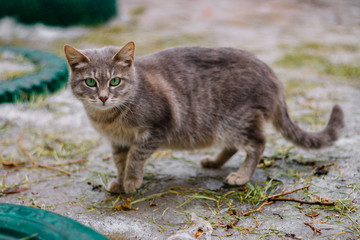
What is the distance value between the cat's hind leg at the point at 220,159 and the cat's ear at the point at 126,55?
1.09 meters

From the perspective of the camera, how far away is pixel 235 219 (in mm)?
2406

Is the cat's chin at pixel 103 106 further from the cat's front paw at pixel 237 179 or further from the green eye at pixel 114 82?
the cat's front paw at pixel 237 179

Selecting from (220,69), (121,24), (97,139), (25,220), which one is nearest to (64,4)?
(121,24)

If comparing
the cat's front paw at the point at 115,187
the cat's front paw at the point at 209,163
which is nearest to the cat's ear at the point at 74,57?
the cat's front paw at the point at 115,187

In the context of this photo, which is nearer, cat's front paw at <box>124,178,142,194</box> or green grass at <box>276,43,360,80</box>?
cat's front paw at <box>124,178,142,194</box>

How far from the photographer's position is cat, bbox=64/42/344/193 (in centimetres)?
272

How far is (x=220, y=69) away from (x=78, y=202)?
57.6 inches

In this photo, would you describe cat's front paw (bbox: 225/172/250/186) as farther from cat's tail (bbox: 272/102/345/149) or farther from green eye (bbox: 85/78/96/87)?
green eye (bbox: 85/78/96/87)

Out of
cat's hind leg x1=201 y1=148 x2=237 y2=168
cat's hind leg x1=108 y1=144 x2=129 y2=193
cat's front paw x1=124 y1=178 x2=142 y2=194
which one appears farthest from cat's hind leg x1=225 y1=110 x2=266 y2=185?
cat's hind leg x1=108 y1=144 x2=129 y2=193

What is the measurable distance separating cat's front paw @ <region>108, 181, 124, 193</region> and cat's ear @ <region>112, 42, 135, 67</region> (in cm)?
89

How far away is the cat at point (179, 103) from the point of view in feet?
8.92

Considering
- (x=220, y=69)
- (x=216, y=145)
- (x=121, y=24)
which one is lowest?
(x=121, y=24)

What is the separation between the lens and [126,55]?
2.72 metres

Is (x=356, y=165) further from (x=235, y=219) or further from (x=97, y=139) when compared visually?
(x=97, y=139)
